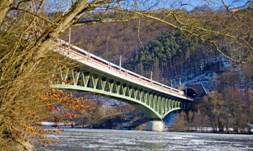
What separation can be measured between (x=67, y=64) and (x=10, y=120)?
1956mm

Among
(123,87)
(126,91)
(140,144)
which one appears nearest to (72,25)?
(140,144)

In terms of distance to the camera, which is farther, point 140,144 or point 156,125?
point 156,125

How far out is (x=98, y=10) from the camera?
20.2 feet

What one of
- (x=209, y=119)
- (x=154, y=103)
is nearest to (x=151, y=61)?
(x=209, y=119)

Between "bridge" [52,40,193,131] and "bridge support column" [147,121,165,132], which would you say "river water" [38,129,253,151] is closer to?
"bridge" [52,40,193,131]

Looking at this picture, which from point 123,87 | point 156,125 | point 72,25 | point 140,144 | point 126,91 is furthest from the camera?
point 156,125

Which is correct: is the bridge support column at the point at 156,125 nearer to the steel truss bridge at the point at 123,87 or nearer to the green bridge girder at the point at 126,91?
the green bridge girder at the point at 126,91

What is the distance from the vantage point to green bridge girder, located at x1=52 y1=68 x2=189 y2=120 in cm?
4178

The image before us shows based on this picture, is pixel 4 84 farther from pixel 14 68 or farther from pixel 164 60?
pixel 164 60

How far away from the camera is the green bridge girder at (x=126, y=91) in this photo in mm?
41781

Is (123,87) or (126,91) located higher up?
(123,87)

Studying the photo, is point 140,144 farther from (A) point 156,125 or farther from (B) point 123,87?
(A) point 156,125

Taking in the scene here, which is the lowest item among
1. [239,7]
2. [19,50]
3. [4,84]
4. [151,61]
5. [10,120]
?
[10,120]

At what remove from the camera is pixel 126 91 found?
5878 centimetres
